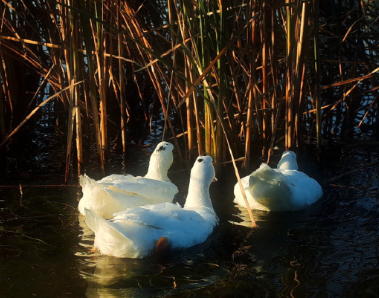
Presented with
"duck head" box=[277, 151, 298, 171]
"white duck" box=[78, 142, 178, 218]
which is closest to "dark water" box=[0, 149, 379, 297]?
"white duck" box=[78, 142, 178, 218]

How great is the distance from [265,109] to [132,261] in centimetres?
328

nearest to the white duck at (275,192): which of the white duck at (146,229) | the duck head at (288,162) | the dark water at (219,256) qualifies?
the dark water at (219,256)

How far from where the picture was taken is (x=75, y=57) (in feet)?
19.5

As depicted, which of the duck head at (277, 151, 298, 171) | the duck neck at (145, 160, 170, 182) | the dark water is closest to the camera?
the dark water

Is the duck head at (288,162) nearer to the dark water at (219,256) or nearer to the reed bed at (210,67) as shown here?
the reed bed at (210,67)

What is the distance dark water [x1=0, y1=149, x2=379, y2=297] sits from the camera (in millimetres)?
4047

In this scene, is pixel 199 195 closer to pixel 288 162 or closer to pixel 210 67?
pixel 210 67

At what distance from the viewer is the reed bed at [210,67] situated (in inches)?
237

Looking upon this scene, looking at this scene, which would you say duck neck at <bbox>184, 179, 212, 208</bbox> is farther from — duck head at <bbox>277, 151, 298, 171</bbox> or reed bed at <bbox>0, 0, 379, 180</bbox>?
duck head at <bbox>277, 151, 298, 171</bbox>

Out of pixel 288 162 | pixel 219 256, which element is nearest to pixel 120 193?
pixel 219 256

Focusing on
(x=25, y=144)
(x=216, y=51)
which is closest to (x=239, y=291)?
(x=216, y=51)

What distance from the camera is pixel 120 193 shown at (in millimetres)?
5500

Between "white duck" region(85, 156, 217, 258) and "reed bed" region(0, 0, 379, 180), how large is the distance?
25.9 inches

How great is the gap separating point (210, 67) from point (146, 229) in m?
1.80
